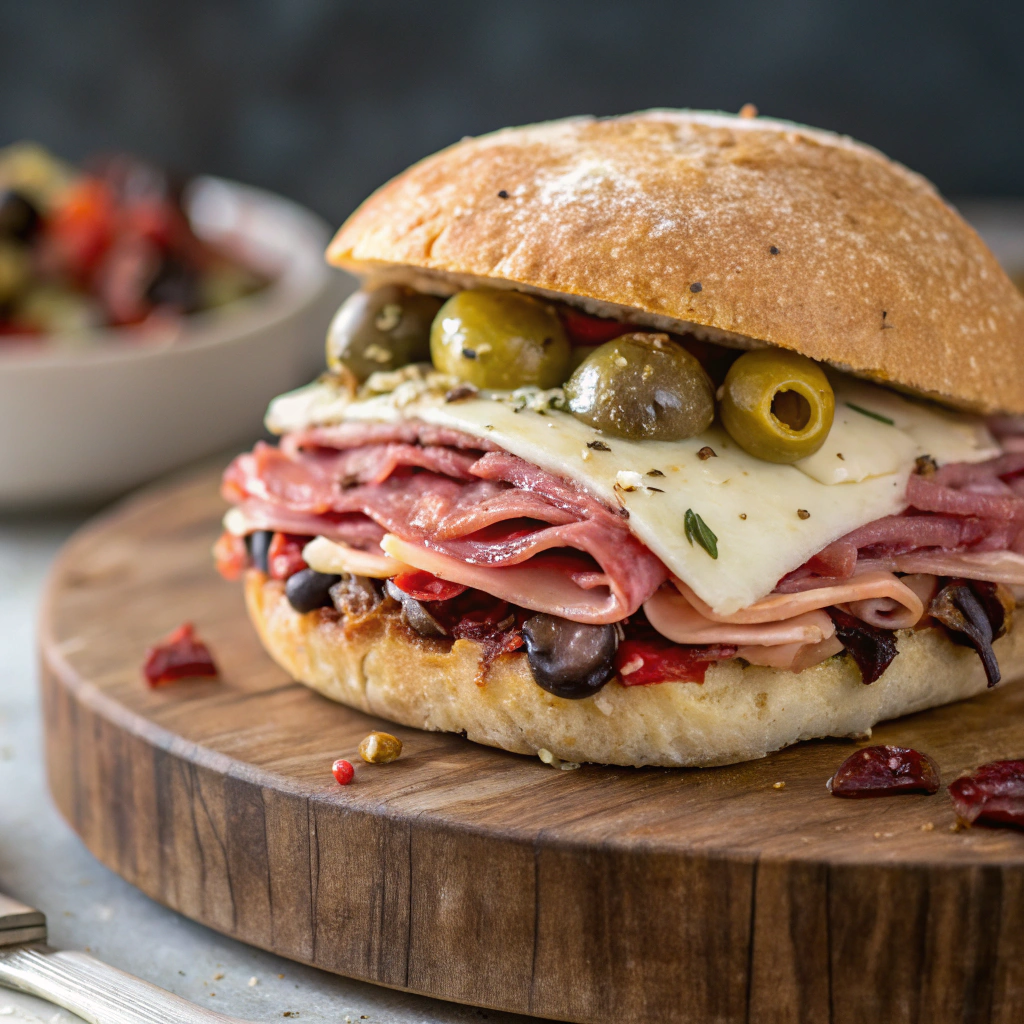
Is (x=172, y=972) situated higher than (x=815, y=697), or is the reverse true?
(x=815, y=697)

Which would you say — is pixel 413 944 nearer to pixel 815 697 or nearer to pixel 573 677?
pixel 573 677

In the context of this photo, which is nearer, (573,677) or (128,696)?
(573,677)

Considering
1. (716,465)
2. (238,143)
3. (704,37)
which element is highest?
(704,37)

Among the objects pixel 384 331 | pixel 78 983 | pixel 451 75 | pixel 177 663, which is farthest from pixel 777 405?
pixel 451 75

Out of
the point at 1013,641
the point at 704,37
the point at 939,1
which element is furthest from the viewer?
the point at 704,37

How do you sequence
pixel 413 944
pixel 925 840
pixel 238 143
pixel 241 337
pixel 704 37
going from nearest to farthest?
pixel 925 840, pixel 413 944, pixel 241 337, pixel 704 37, pixel 238 143

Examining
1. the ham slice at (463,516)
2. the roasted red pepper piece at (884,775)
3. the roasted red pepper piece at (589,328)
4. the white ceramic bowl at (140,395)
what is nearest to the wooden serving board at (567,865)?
the roasted red pepper piece at (884,775)

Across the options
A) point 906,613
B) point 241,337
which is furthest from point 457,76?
point 906,613
